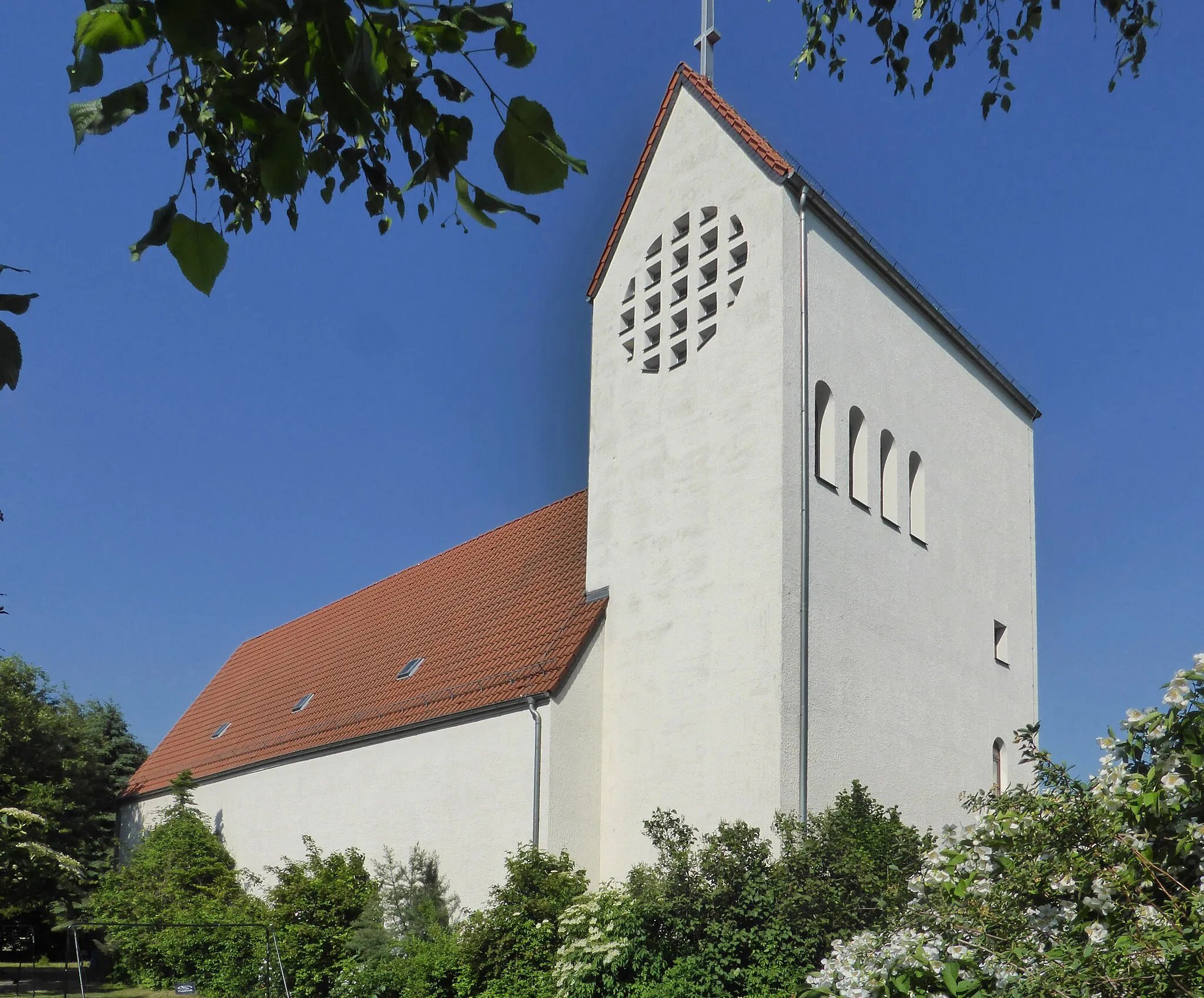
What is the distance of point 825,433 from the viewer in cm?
1611

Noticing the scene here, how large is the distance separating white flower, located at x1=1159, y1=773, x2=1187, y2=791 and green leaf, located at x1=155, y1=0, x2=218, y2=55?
16.9 feet

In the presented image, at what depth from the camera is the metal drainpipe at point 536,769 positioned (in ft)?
50.9

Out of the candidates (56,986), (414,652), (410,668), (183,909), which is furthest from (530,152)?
(56,986)

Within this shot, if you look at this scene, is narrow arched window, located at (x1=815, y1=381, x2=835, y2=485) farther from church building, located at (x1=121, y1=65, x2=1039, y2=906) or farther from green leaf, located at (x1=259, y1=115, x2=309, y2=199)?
green leaf, located at (x1=259, y1=115, x2=309, y2=199)

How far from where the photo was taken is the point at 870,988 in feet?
20.9

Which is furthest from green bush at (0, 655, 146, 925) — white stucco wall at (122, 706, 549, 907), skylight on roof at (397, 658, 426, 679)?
skylight on roof at (397, 658, 426, 679)

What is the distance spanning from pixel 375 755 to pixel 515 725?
4.35m

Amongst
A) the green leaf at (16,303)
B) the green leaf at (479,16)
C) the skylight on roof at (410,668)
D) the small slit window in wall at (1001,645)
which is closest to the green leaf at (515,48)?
the green leaf at (479,16)

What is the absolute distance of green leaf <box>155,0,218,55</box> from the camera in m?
2.53

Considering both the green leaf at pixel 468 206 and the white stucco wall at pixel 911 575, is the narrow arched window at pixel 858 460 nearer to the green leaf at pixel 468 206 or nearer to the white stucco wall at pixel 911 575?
the white stucco wall at pixel 911 575

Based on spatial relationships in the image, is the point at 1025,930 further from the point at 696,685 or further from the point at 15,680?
the point at 15,680

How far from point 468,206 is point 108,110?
3.00 ft

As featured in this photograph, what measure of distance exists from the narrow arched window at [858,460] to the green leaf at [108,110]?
46.6ft

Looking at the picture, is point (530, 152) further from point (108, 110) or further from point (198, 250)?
point (108, 110)
